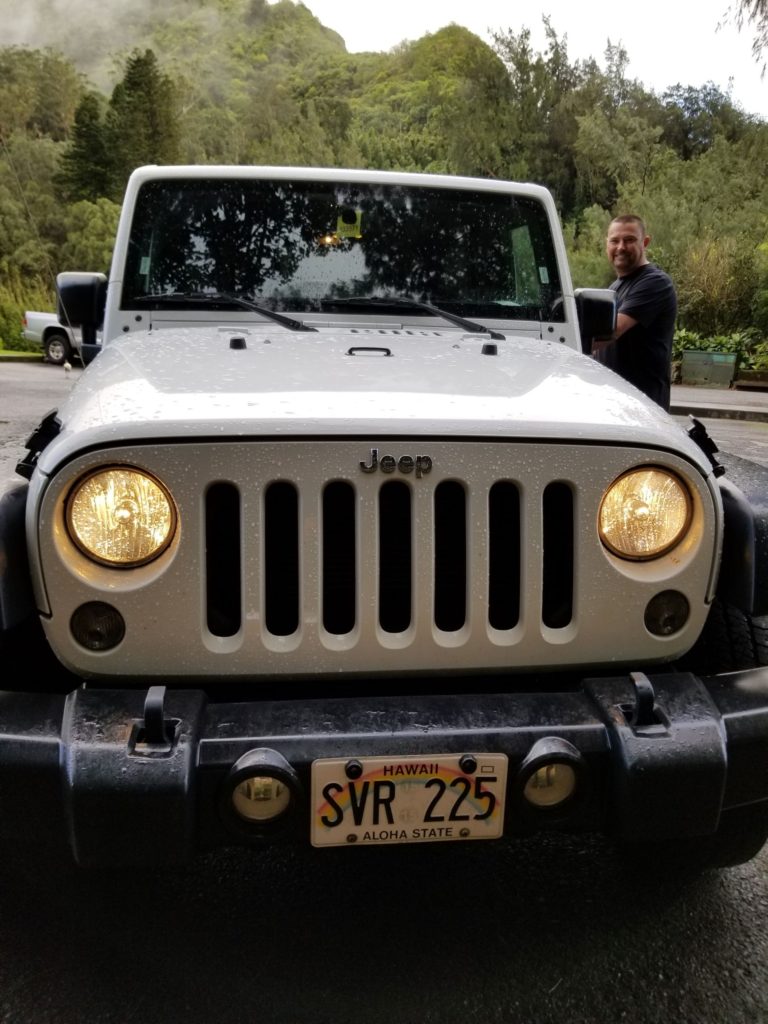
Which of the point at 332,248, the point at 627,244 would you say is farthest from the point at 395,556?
the point at 627,244

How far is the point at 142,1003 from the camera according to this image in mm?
2080

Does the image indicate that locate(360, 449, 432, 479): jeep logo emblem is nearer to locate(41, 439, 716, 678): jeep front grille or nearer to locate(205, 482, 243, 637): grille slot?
locate(41, 439, 716, 678): jeep front grille

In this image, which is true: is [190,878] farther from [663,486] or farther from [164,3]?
[164,3]

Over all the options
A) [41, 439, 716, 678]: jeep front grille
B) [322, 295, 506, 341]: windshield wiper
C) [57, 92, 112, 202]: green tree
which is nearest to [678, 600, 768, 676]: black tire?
[41, 439, 716, 678]: jeep front grille

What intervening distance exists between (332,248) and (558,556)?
181 cm

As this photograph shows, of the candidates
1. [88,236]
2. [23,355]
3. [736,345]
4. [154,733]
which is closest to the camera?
[154,733]

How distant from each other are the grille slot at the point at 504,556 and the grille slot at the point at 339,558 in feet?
0.96

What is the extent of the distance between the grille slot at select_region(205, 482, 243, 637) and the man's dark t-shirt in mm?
3414

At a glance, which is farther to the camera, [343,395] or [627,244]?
[627,244]

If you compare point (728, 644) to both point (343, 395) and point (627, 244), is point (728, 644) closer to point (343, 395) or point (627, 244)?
point (343, 395)

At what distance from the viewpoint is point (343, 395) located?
2.12m

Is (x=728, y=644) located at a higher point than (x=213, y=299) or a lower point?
lower

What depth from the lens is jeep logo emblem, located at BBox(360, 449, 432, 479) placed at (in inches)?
76.0

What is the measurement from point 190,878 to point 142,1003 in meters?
0.49
